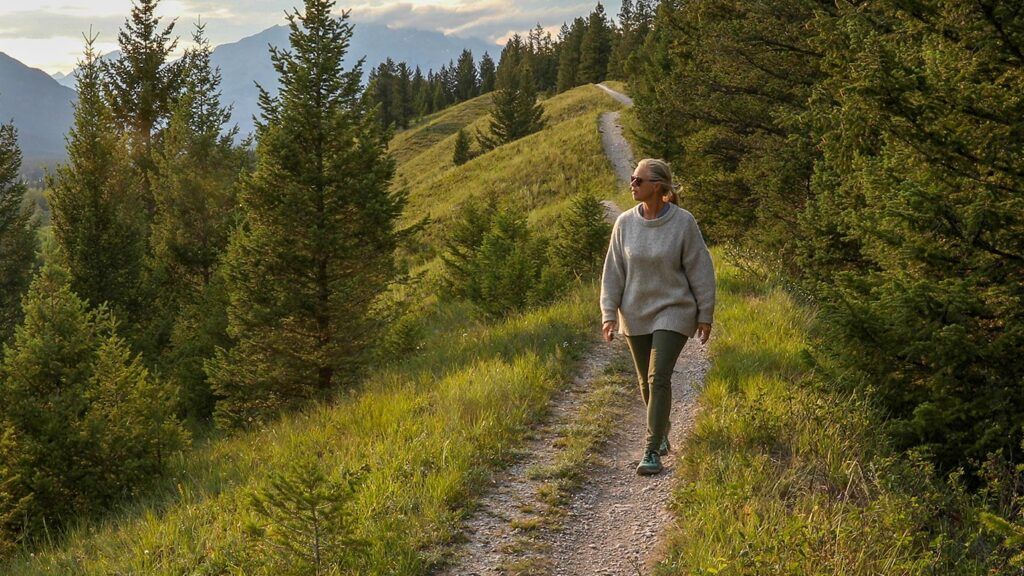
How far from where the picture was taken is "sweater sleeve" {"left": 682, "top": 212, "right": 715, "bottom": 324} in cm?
477

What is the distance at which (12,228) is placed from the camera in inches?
916

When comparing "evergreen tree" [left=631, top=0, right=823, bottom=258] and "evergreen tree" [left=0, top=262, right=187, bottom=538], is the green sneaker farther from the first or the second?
"evergreen tree" [left=0, top=262, right=187, bottom=538]

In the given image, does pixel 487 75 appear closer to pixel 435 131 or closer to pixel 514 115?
pixel 435 131

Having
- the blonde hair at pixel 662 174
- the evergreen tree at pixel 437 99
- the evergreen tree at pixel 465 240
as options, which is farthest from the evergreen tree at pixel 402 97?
the blonde hair at pixel 662 174

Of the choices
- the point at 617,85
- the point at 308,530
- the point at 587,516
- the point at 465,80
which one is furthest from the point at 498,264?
the point at 465,80

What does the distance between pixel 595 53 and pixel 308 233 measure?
7448 cm

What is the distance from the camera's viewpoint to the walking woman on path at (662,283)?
477 centimetres

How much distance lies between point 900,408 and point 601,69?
78.7 metres

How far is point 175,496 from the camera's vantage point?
247 inches

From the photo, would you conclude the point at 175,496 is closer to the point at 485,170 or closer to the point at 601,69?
the point at 485,170

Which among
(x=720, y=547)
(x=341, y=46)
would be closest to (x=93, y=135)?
(x=341, y=46)

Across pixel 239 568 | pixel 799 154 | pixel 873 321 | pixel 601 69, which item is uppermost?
pixel 601 69

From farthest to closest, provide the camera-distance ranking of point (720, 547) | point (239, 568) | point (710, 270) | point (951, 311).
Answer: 1. point (710, 270)
2. point (951, 311)
3. point (239, 568)
4. point (720, 547)

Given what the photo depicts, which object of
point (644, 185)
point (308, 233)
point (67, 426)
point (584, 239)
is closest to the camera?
point (644, 185)
